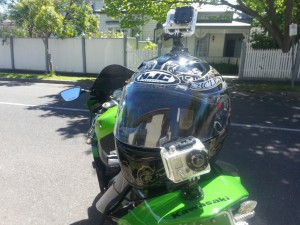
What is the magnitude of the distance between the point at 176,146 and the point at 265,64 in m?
13.2

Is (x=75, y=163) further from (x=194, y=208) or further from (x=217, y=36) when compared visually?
(x=217, y=36)

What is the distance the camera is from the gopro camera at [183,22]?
2.26m

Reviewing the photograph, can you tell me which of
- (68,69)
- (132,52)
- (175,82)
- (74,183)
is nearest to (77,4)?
(68,69)

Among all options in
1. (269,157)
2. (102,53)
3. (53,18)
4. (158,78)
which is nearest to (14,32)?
(53,18)

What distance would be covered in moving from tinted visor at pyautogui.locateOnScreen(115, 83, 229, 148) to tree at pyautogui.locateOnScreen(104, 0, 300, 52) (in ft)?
34.4

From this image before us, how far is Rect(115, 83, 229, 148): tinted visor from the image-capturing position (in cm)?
155

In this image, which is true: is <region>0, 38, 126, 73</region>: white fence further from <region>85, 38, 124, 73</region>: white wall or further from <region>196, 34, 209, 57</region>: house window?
→ <region>196, 34, 209, 57</region>: house window

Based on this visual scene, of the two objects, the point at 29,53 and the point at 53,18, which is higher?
the point at 53,18

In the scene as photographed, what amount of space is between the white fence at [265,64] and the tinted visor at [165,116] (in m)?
12.5

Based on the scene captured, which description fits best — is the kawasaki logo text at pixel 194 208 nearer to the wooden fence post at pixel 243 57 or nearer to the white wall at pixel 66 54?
the wooden fence post at pixel 243 57

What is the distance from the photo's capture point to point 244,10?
11.6 meters

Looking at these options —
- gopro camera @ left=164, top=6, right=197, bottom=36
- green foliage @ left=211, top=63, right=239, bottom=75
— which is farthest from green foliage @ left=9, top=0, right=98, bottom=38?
gopro camera @ left=164, top=6, right=197, bottom=36

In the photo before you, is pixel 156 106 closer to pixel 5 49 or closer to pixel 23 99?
pixel 23 99

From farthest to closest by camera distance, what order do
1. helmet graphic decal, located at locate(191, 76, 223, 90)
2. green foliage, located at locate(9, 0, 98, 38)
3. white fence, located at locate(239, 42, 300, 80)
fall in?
green foliage, located at locate(9, 0, 98, 38)
white fence, located at locate(239, 42, 300, 80)
helmet graphic decal, located at locate(191, 76, 223, 90)
